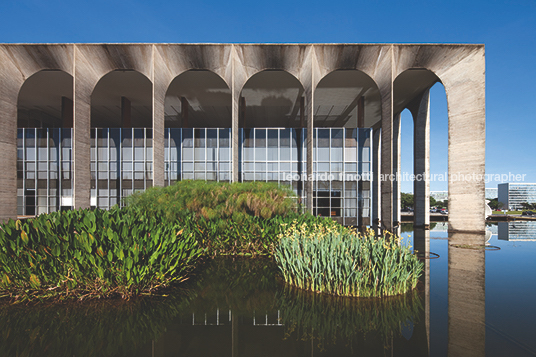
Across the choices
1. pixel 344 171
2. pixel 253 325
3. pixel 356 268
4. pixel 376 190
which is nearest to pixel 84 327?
pixel 253 325

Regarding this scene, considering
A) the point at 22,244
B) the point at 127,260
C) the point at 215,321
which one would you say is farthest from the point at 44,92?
the point at 215,321

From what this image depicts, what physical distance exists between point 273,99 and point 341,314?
19.8m

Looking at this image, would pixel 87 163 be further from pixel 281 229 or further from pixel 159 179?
pixel 281 229

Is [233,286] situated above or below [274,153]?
below

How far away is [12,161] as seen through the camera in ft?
50.9

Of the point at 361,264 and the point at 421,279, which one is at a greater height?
the point at 361,264

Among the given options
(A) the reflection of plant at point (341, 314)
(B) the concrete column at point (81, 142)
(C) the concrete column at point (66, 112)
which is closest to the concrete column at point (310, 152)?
(A) the reflection of plant at point (341, 314)

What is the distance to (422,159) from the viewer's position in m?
19.5

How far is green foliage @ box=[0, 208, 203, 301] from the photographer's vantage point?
4.67m

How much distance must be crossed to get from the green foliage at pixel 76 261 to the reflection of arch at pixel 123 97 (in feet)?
48.5

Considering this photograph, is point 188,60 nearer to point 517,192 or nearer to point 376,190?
point 376,190

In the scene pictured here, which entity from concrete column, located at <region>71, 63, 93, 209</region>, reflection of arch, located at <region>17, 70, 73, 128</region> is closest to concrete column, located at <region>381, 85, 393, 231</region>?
concrete column, located at <region>71, 63, 93, 209</region>

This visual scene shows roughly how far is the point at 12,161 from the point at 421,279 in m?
21.2

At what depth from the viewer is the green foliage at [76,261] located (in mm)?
4672
